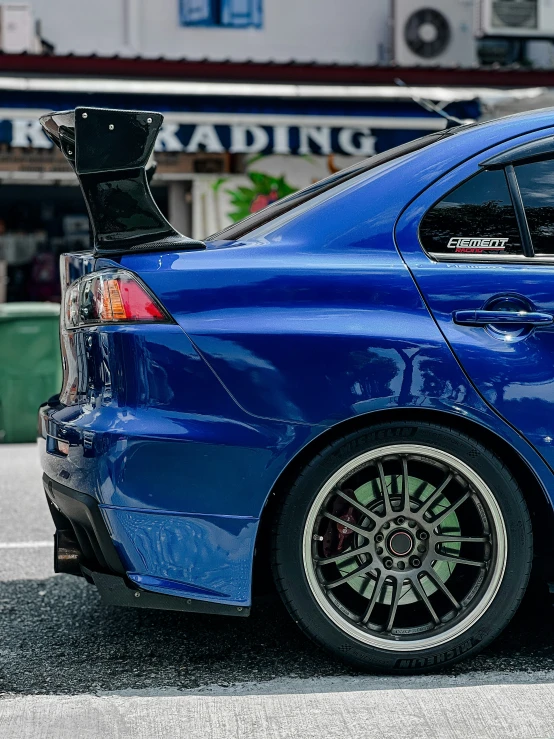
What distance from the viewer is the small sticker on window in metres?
3.37

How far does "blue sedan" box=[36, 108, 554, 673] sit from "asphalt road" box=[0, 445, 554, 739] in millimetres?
160

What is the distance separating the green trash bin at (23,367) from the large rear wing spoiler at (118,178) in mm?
5973

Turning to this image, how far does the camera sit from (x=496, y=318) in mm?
3260

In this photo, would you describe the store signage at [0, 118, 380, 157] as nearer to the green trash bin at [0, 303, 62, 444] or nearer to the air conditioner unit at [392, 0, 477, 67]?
the green trash bin at [0, 303, 62, 444]

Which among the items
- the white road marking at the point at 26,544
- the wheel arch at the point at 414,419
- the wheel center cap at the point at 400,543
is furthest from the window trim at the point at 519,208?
the white road marking at the point at 26,544

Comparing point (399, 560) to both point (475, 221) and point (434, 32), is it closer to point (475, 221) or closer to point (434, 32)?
point (475, 221)

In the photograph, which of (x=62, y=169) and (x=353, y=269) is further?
(x=62, y=169)

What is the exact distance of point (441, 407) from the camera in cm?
322

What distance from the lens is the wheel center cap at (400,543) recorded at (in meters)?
3.33

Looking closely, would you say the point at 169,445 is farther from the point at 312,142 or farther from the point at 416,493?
the point at 312,142

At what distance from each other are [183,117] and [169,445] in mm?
8213

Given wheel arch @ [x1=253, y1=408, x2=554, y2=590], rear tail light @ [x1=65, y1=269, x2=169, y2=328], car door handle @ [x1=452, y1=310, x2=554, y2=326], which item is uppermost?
rear tail light @ [x1=65, y1=269, x2=169, y2=328]

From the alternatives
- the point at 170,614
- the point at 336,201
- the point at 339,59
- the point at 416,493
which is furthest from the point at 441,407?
the point at 339,59

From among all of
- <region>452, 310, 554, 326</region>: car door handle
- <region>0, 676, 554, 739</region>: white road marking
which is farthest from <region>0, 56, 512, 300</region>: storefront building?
<region>0, 676, 554, 739</region>: white road marking
